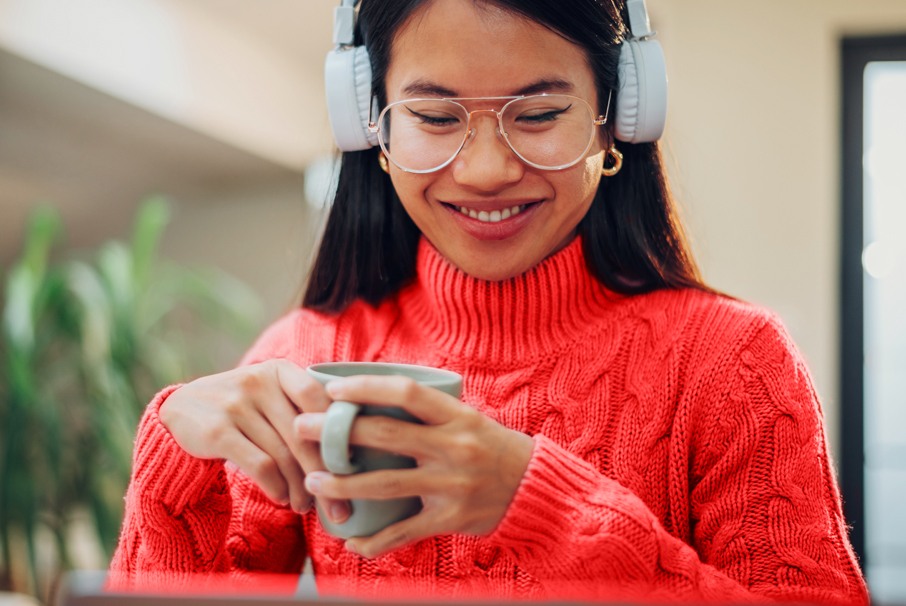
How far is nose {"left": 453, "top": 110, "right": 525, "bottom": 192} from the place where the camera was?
32.2 inches

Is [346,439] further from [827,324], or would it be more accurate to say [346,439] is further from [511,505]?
[827,324]

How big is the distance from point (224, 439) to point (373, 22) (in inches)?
18.0

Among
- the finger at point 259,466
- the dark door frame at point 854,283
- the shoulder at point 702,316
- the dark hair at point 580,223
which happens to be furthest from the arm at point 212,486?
the dark door frame at point 854,283

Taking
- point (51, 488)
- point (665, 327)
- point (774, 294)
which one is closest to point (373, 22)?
point (665, 327)

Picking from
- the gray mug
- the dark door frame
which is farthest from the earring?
the dark door frame

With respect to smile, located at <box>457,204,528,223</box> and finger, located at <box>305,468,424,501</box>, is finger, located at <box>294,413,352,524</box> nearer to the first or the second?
Answer: finger, located at <box>305,468,424,501</box>

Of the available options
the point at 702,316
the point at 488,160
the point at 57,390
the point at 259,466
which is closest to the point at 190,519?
the point at 259,466

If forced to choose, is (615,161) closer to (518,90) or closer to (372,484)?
(518,90)

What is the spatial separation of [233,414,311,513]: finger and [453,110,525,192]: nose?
0.97 feet

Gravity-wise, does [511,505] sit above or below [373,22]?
below

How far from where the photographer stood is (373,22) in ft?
2.99

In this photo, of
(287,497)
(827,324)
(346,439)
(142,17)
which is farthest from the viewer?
(827,324)

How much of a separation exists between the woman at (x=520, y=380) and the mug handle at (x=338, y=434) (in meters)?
0.03

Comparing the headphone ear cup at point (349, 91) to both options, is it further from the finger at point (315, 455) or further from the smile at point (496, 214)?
the finger at point (315, 455)
